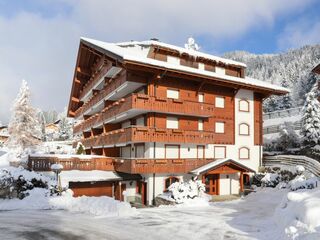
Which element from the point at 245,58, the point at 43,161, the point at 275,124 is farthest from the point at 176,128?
the point at 245,58

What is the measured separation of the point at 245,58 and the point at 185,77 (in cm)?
15840

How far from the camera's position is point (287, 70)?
4638 inches

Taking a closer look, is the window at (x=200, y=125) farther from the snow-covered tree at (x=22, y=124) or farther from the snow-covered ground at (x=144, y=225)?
the snow-covered tree at (x=22, y=124)

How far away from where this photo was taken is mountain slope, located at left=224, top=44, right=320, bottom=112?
77312mm

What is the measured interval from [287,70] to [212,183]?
324 feet

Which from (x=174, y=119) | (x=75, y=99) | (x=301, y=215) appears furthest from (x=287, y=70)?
(x=301, y=215)

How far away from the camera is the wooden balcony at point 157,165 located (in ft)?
88.0

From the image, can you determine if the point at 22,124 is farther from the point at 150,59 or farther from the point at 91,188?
the point at 150,59

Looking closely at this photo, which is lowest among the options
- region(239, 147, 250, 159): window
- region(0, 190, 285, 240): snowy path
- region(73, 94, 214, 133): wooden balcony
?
region(0, 190, 285, 240): snowy path

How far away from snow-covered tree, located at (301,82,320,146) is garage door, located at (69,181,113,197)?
2593cm

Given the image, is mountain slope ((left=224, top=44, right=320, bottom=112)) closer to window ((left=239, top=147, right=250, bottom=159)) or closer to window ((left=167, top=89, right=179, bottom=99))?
window ((left=239, top=147, right=250, bottom=159))

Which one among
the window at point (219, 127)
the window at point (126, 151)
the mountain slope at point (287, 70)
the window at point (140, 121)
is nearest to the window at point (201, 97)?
the window at point (219, 127)

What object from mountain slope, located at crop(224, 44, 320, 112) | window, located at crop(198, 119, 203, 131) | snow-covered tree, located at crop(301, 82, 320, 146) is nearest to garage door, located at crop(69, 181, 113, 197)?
window, located at crop(198, 119, 203, 131)

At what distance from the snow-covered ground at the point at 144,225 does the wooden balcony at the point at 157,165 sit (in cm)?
596
